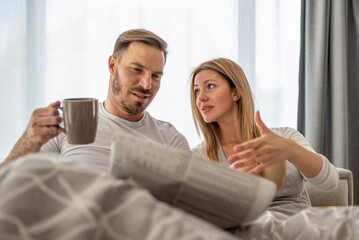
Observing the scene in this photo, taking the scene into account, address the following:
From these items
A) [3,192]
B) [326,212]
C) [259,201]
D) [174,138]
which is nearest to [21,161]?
[3,192]

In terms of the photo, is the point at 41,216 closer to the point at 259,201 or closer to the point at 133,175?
the point at 133,175

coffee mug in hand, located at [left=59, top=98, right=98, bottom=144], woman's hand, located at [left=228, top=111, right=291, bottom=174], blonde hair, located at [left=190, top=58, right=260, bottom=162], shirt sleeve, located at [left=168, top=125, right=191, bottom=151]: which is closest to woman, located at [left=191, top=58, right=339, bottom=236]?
blonde hair, located at [left=190, top=58, right=260, bottom=162]

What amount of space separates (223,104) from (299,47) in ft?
4.82

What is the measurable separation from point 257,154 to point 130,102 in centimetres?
79

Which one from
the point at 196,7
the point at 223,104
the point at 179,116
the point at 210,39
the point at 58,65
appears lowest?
the point at 179,116

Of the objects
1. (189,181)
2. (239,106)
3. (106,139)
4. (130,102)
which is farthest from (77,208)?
(239,106)

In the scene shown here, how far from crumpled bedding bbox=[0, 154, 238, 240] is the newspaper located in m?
0.10

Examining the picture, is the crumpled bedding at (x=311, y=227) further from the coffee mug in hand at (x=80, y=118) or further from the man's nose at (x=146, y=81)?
the man's nose at (x=146, y=81)

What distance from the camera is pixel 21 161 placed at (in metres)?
0.58

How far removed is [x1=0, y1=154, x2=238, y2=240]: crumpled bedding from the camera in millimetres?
496

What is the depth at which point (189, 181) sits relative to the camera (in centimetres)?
69

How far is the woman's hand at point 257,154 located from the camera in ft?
3.26

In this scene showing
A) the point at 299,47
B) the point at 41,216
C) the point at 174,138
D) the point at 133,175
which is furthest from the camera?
the point at 299,47

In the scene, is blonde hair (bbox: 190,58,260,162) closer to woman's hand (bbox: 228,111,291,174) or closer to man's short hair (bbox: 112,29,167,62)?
man's short hair (bbox: 112,29,167,62)
